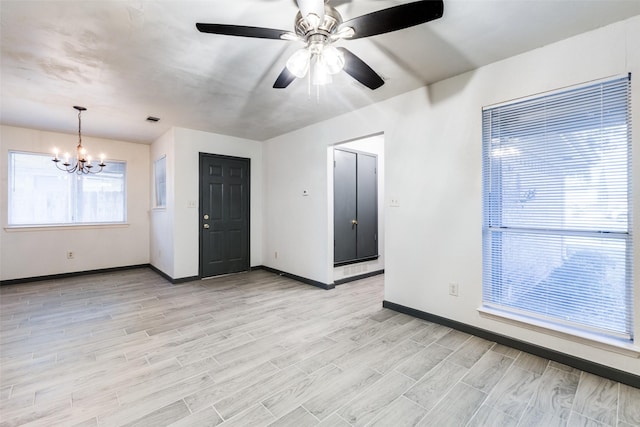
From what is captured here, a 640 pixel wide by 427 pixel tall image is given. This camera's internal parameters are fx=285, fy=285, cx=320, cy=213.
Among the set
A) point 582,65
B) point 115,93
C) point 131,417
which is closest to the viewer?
point 131,417

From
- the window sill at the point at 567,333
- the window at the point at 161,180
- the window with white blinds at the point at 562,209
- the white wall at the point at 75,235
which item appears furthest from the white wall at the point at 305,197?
the white wall at the point at 75,235

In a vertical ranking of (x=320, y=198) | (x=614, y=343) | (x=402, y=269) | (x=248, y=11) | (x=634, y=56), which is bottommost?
(x=614, y=343)

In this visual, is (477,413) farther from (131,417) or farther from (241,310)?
(241,310)

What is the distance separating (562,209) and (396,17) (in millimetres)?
1945

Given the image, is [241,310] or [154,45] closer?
[154,45]

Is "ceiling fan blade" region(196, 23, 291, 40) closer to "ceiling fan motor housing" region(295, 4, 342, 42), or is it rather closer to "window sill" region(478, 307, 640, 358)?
"ceiling fan motor housing" region(295, 4, 342, 42)

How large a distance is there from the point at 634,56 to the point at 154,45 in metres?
3.41

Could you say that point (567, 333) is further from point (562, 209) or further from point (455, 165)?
point (455, 165)

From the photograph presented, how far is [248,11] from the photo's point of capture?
183 cm

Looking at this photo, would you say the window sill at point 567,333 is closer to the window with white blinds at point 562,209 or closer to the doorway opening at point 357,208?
the window with white blinds at point 562,209

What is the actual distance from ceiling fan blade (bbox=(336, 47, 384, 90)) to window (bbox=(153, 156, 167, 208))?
4040 millimetres

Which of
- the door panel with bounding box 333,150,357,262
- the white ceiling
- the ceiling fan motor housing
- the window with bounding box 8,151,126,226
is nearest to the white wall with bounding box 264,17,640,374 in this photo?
the white ceiling

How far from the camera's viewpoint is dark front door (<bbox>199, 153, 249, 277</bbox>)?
4824 millimetres

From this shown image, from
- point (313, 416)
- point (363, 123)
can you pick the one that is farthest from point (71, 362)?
point (363, 123)
